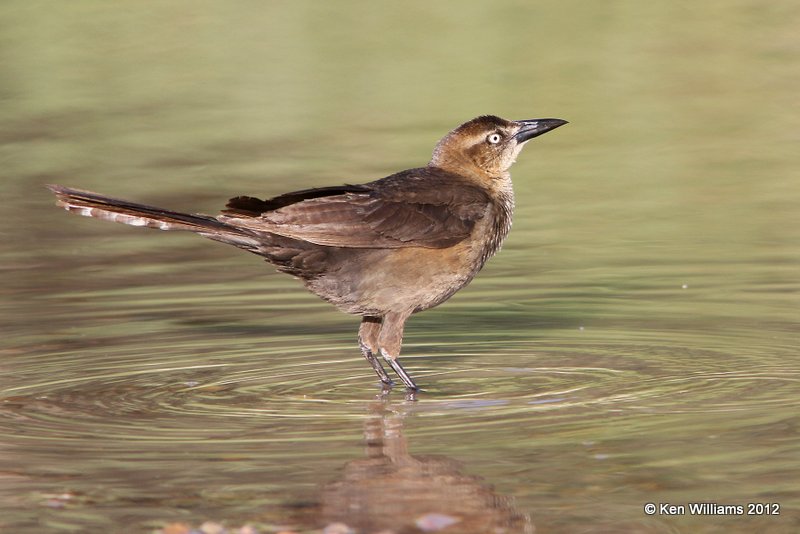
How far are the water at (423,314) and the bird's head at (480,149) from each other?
1025 millimetres

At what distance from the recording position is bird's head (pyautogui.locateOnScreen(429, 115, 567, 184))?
30.8 feet

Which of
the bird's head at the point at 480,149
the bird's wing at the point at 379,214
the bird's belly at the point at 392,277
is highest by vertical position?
the bird's head at the point at 480,149

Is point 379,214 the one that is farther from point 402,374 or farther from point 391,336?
point 402,374

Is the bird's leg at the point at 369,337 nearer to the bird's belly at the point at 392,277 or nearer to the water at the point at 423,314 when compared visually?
the water at the point at 423,314

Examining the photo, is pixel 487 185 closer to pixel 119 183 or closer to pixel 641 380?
pixel 641 380

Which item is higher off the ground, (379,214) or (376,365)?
(379,214)

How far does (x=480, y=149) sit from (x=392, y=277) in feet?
4.20

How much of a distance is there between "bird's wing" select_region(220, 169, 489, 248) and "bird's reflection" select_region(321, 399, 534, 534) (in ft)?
5.14

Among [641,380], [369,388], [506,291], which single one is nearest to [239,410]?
[369,388]

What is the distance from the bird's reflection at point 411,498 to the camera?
18.7ft

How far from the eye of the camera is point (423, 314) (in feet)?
35.2

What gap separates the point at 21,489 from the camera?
6.39 m

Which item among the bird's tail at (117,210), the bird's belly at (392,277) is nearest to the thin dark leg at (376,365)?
the bird's belly at (392,277)

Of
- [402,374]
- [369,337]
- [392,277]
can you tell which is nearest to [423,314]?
[369,337]
